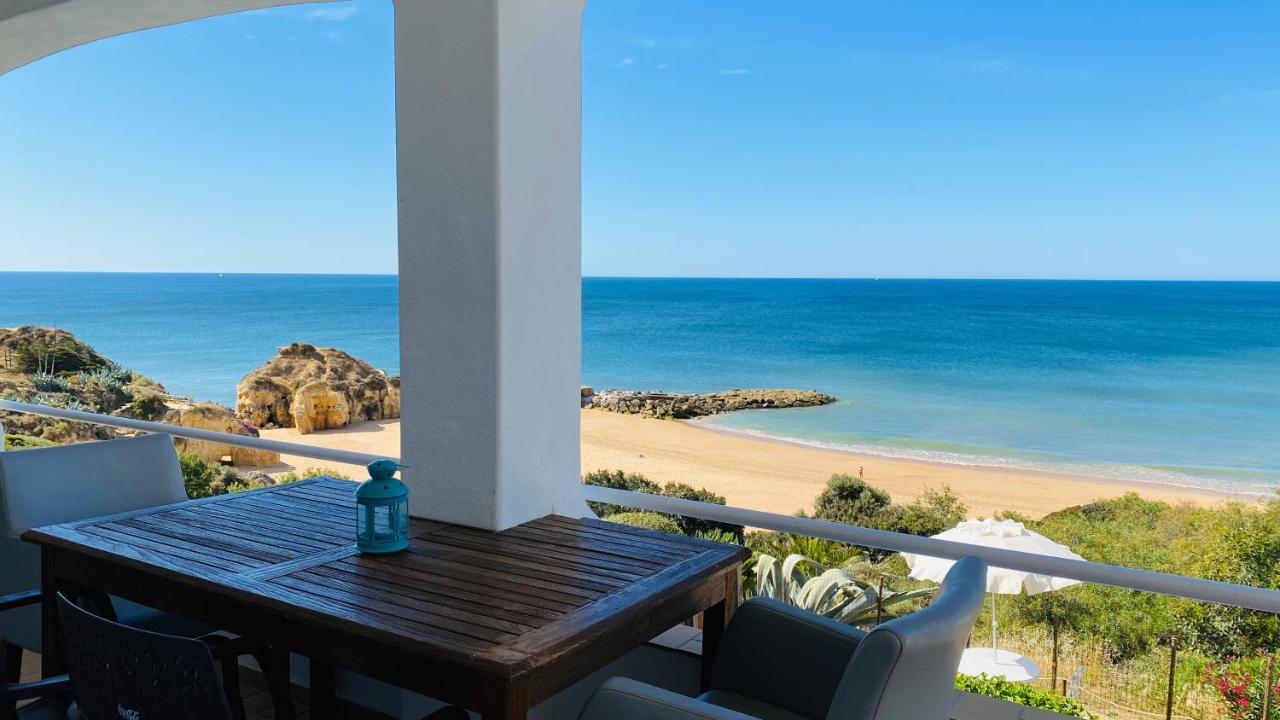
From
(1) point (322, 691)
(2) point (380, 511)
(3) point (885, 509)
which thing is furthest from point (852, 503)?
(2) point (380, 511)

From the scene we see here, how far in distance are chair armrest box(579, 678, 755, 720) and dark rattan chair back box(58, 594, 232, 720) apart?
1.94 ft

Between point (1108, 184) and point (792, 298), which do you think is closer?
point (1108, 184)

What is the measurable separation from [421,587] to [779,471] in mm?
18639

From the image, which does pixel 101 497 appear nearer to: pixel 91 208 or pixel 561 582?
pixel 561 582

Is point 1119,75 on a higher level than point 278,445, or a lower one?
higher

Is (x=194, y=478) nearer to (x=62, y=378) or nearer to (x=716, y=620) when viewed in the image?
(x=716, y=620)

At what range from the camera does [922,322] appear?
29.9m

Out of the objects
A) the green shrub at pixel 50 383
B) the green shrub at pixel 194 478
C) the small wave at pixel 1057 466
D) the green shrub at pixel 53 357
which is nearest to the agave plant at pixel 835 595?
the green shrub at pixel 194 478

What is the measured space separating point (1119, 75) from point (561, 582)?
31.7 meters

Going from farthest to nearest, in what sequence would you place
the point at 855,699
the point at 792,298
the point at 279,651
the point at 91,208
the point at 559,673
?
1. the point at 792,298
2. the point at 91,208
3. the point at 279,651
4. the point at 559,673
5. the point at 855,699

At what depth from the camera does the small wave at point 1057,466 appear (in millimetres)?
19453

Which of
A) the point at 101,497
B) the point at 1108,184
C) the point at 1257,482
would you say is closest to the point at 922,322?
the point at 1108,184

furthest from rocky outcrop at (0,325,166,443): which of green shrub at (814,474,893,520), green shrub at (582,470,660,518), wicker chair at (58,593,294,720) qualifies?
A: wicker chair at (58,593,294,720)

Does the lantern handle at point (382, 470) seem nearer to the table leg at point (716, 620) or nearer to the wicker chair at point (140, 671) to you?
the wicker chair at point (140, 671)
